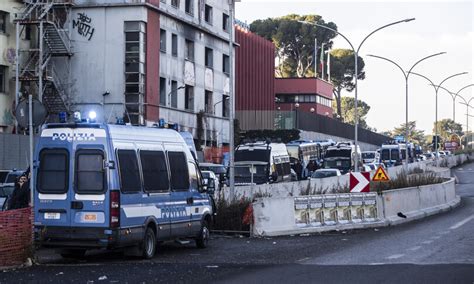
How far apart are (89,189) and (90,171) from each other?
0.34 metres

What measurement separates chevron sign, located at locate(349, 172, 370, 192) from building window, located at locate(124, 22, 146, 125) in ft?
89.8

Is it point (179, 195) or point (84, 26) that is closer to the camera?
point (179, 195)

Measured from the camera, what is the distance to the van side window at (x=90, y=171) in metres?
17.0

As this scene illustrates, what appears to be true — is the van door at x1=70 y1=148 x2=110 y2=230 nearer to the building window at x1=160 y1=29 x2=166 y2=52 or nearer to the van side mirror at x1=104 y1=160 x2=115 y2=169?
the van side mirror at x1=104 y1=160 x2=115 y2=169

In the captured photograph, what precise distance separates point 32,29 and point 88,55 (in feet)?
12.0

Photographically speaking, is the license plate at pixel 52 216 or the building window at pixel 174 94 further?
the building window at pixel 174 94

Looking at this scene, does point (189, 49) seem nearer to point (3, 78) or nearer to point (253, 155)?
point (3, 78)

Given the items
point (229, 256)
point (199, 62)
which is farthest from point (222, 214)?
point (199, 62)

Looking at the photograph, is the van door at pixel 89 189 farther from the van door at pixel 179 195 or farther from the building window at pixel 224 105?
the building window at pixel 224 105

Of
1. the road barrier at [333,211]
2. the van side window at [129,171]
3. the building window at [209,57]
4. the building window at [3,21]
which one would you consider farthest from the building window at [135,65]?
the van side window at [129,171]

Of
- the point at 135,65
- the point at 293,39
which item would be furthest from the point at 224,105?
the point at 293,39

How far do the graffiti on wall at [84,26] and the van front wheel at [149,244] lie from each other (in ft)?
127

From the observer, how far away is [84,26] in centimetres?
5569

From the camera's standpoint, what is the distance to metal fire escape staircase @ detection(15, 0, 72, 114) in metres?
52.3
